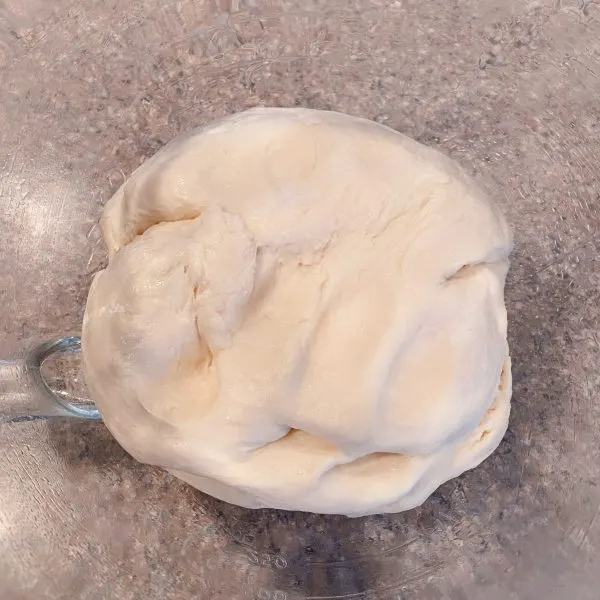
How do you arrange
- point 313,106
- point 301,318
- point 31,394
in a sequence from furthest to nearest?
point 313,106, point 31,394, point 301,318

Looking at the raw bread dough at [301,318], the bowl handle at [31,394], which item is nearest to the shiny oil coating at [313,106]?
the bowl handle at [31,394]

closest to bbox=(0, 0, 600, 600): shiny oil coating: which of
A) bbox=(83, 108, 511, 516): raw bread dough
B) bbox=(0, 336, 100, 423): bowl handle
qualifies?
bbox=(0, 336, 100, 423): bowl handle

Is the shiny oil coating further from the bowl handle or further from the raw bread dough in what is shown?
the raw bread dough

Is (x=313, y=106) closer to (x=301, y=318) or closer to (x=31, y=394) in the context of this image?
(x=301, y=318)

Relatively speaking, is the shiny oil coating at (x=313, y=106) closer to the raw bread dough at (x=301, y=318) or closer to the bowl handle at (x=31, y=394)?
the bowl handle at (x=31, y=394)

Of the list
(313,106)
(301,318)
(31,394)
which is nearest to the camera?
(301,318)

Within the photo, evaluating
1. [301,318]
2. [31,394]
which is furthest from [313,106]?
[31,394]

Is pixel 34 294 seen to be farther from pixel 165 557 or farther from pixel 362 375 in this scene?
pixel 362 375
